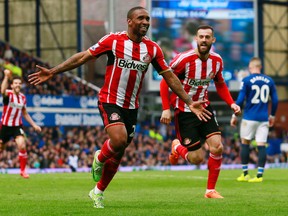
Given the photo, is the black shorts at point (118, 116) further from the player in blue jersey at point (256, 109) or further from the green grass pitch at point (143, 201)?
the player in blue jersey at point (256, 109)

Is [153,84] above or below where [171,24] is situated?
below

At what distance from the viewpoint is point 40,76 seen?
29.9ft

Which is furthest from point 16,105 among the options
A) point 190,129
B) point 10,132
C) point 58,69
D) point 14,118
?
point 58,69

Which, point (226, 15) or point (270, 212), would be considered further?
point (226, 15)

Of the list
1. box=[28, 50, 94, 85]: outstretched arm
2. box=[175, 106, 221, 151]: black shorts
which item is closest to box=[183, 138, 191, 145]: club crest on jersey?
box=[175, 106, 221, 151]: black shorts

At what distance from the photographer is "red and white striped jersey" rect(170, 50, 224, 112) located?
12289mm

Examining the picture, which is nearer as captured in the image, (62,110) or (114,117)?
(114,117)

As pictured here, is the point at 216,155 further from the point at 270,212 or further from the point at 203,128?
the point at 270,212

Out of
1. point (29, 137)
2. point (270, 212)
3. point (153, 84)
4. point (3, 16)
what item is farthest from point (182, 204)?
point (3, 16)

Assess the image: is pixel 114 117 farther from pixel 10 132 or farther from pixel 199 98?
pixel 10 132

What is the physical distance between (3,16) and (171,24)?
33.5 feet

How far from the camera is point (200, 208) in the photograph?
967cm

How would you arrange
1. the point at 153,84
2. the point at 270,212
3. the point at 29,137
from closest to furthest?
the point at 270,212 → the point at 29,137 → the point at 153,84

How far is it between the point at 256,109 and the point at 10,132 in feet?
18.3
